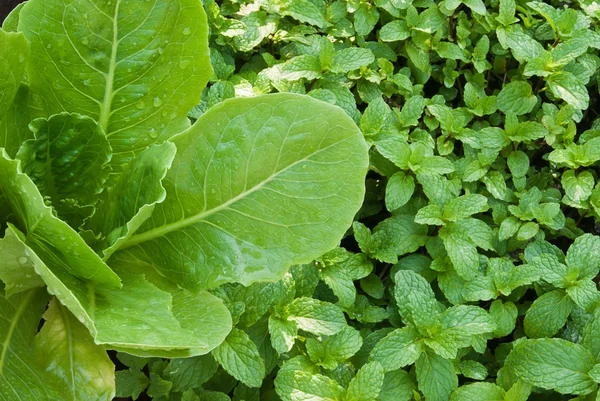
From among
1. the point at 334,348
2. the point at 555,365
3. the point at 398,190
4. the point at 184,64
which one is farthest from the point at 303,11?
the point at 555,365

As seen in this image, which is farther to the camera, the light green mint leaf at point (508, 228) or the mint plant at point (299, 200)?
the light green mint leaf at point (508, 228)

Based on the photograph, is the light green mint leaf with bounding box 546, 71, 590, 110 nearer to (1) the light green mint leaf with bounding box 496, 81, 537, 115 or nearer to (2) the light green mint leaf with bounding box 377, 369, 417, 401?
(1) the light green mint leaf with bounding box 496, 81, 537, 115

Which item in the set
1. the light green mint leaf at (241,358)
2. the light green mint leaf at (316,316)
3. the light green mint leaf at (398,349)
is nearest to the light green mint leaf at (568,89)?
the light green mint leaf at (398,349)

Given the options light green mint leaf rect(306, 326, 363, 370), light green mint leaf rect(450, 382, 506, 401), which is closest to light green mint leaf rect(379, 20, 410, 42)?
light green mint leaf rect(306, 326, 363, 370)

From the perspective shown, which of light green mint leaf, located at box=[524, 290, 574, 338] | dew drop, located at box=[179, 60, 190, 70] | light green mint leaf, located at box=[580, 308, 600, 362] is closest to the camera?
dew drop, located at box=[179, 60, 190, 70]

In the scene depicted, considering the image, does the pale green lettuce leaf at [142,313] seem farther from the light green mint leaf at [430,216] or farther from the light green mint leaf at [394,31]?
the light green mint leaf at [394,31]

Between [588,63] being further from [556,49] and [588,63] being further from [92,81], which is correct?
[92,81]
